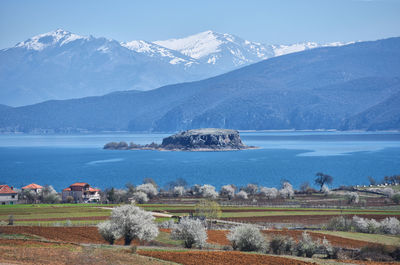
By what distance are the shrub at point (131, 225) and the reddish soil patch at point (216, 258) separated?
500 cm

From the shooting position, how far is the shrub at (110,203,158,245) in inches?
1423

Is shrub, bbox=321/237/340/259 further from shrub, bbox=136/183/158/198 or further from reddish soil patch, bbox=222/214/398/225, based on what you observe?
shrub, bbox=136/183/158/198

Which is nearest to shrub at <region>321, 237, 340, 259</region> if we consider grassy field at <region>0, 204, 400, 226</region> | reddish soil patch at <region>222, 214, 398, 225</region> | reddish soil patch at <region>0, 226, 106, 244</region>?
reddish soil patch at <region>0, 226, 106, 244</region>

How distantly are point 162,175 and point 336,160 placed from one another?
195ft

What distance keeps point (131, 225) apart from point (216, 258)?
8612mm

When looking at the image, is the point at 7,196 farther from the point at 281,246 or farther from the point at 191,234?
the point at 281,246

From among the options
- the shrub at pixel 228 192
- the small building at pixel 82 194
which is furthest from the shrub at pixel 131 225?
the shrub at pixel 228 192

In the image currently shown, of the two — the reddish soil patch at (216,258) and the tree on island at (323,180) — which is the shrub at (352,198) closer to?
the tree on island at (323,180)

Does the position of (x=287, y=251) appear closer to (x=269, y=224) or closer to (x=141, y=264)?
(x=141, y=264)

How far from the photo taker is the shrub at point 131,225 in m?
36.2

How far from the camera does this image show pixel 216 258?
29.5 meters

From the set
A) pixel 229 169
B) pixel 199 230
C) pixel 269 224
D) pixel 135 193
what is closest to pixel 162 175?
pixel 229 169

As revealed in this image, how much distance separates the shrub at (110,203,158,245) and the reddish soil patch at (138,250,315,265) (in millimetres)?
5005

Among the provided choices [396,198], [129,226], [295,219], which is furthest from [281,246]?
[396,198]
